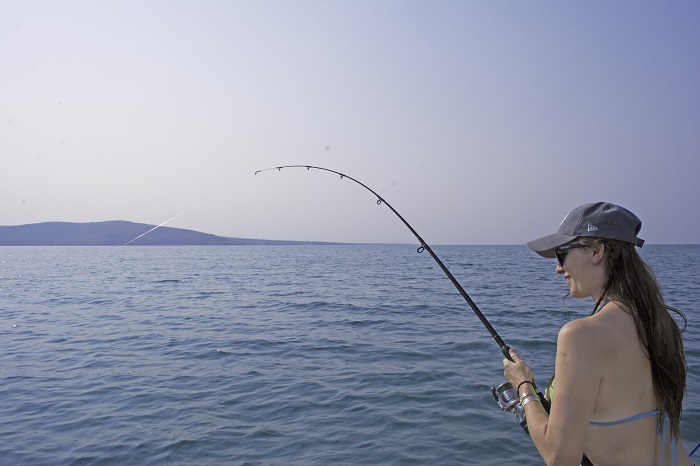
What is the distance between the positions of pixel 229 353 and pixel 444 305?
7.74m

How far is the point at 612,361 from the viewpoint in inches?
76.8

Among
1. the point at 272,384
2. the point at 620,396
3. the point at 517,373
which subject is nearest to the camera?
the point at 620,396

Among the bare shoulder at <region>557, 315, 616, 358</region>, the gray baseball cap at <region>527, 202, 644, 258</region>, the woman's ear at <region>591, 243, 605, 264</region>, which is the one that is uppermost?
the gray baseball cap at <region>527, 202, 644, 258</region>

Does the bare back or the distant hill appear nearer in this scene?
the bare back

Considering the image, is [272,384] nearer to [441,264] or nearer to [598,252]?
[441,264]

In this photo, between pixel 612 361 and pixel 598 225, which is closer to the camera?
pixel 612 361

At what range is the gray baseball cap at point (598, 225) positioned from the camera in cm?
213

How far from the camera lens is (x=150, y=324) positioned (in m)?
13.8

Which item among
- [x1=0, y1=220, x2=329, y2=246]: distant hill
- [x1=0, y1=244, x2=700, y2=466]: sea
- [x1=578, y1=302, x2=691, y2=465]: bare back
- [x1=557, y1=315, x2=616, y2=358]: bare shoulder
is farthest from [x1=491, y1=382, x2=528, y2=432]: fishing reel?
[x1=0, y1=220, x2=329, y2=246]: distant hill

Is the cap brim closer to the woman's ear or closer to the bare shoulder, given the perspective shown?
the woman's ear

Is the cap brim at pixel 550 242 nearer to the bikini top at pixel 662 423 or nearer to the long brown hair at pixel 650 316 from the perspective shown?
the long brown hair at pixel 650 316

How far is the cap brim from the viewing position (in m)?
2.23

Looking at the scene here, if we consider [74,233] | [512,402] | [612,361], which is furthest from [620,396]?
[74,233]

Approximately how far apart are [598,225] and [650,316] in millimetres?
349
